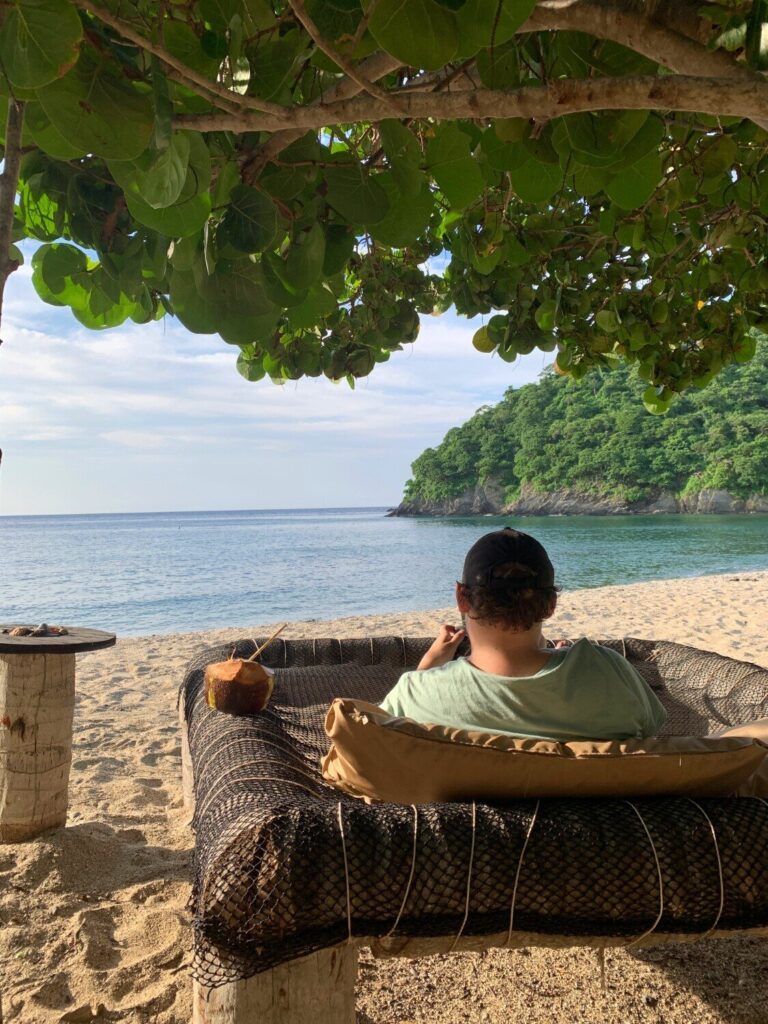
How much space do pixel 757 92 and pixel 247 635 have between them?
31.3 ft

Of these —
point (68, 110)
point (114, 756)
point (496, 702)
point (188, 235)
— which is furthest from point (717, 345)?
point (114, 756)

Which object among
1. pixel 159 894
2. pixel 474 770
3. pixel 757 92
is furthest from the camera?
pixel 159 894

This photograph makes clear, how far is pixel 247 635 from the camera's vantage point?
386 inches

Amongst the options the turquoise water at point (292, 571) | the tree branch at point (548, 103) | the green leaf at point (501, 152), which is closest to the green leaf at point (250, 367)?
the green leaf at point (501, 152)

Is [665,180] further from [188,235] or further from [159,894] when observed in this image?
[159,894]

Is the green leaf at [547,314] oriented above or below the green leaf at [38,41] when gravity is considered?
above

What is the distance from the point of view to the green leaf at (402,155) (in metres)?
1.08

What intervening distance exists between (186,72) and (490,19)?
341 millimetres

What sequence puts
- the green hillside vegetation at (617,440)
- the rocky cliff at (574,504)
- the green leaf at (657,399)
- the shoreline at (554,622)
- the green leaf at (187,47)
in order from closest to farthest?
the green leaf at (187,47), the green leaf at (657,399), the shoreline at (554,622), the green hillside vegetation at (617,440), the rocky cliff at (574,504)

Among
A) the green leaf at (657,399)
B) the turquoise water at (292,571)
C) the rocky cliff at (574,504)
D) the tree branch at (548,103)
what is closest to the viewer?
the tree branch at (548,103)

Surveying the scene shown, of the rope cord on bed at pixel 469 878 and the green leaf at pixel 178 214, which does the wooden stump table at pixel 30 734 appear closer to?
the rope cord on bed at pixel 469 878

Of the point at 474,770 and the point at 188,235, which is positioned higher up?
the point at 188,235

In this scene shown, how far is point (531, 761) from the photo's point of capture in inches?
55.4

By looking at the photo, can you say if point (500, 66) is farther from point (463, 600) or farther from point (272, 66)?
point (463, 600)
